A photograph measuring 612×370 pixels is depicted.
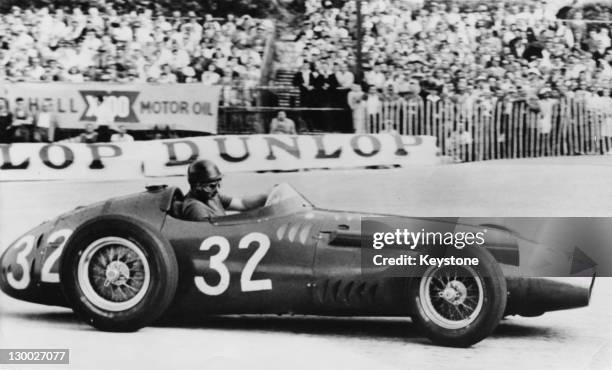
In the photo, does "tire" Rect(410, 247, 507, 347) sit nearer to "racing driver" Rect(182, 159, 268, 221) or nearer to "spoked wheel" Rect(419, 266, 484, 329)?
"spoked wheel" Rect(419, 266, 484, 329)

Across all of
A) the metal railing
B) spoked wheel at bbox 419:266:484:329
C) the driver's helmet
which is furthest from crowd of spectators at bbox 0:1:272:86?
spoked wheel at bbox 419:266:484:329

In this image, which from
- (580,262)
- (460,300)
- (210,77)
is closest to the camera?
(460,300)

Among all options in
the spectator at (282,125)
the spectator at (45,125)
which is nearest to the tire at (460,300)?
the spectator at (282,125)

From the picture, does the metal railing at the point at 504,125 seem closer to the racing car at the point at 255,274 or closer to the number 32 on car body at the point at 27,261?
the racing car at the point at 255,274

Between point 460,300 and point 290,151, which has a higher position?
point 290,151

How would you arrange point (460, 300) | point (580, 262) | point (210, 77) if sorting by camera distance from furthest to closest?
point (210, 77) < point (580, 262) < point (460, 300)

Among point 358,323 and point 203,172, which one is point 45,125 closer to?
point 203,172

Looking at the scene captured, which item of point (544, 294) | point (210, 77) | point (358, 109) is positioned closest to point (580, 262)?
point (544, 294)
